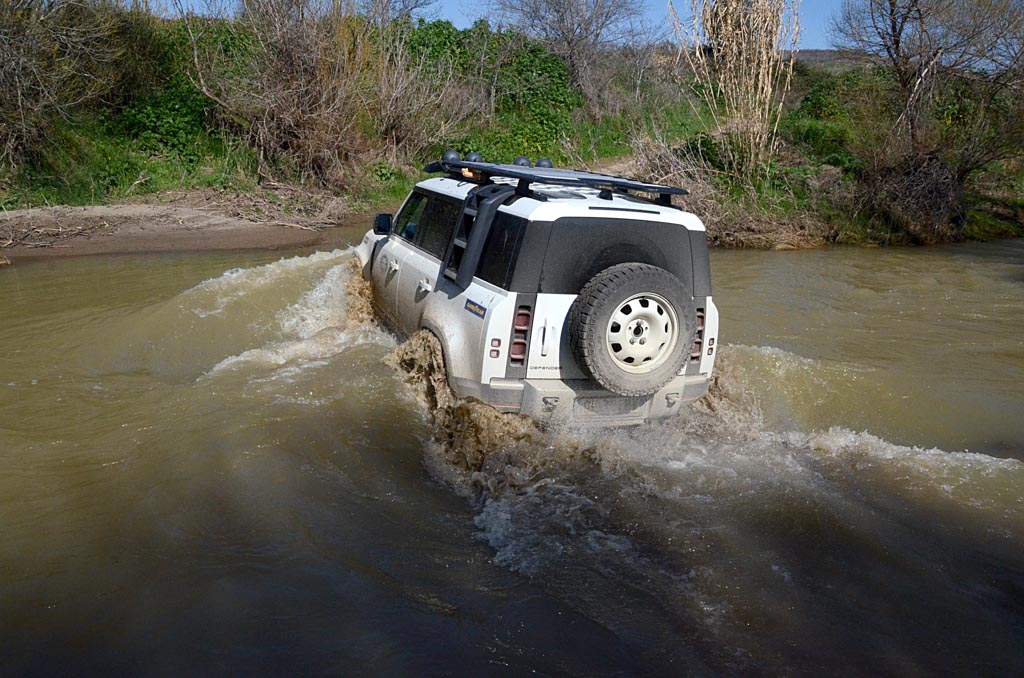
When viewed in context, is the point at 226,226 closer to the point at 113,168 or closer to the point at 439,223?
the point at 113,168

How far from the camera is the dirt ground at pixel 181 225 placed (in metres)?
13.8

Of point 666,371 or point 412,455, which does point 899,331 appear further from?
point 412,455

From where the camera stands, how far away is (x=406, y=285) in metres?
7.05

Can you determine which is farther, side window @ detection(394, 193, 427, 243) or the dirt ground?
the dirt ground

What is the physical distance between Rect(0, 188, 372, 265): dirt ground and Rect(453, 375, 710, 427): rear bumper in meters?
10.2

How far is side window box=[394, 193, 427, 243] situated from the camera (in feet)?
24.3

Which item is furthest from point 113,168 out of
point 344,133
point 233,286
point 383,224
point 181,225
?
point 383,224

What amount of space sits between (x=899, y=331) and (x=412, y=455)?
22.5 feet

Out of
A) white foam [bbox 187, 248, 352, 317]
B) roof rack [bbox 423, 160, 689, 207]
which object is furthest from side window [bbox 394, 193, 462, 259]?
white foam [bbox 187, 248, 352, 317]

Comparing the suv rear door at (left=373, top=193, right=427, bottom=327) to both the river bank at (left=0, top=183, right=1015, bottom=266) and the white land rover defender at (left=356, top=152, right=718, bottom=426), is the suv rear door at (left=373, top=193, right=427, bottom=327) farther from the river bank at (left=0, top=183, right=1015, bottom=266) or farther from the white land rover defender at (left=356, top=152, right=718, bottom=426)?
the river bank at (left=0, top=183, right=1015, bottom=266)

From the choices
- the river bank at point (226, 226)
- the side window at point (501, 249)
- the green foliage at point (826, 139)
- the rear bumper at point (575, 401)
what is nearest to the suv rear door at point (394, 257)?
the side window at point (501, 249)

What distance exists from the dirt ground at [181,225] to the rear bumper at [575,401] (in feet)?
33.3

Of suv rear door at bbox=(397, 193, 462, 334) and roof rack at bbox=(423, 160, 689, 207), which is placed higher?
roof rack at bbox=(423, 160, 689, 207)

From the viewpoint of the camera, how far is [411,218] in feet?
24.9
